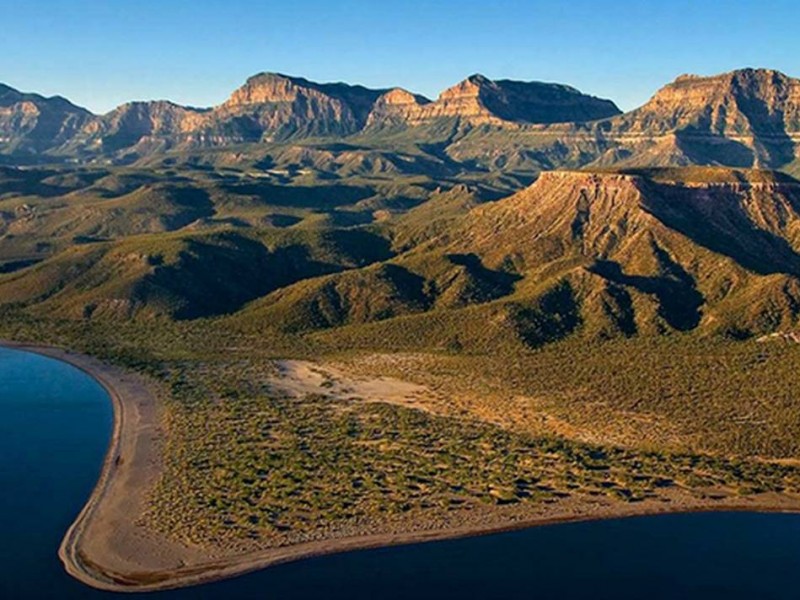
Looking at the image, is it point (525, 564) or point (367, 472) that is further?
point (367, 472)

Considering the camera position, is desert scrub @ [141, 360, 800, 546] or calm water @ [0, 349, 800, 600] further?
desert scrub @ [141, 360, 800, 546]

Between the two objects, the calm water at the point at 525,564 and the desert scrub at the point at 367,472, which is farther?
the desert scrub at the point at 367,472

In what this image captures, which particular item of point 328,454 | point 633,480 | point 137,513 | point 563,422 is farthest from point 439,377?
point 137,513

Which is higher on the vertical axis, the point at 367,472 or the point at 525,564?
the point at 367,472

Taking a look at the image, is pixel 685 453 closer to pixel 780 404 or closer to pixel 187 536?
pixel 780 404

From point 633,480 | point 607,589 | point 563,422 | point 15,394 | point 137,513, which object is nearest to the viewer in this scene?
point 607,589

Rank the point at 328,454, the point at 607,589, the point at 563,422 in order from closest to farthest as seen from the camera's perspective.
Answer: the point at 607,589
the point at 328,454
the point at 563,422

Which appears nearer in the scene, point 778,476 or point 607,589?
point 607,589

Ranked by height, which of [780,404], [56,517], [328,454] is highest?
[780,404]
